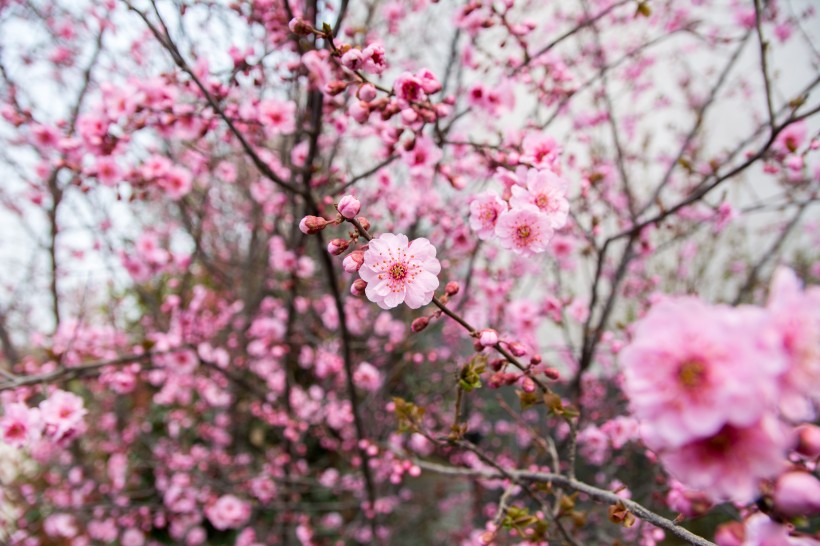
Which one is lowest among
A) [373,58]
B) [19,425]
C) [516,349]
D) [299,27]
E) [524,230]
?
[19,425]

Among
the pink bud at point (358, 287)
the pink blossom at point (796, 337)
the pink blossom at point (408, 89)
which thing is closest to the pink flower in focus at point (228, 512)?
the pink bud at point (358, 287)

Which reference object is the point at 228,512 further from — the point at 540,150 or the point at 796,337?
the point at 796,337

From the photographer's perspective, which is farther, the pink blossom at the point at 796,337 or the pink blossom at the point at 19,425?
the pink blossom at the point at 19,425

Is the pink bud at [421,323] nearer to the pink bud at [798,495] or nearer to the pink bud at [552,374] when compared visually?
the pink bud at [552,374]

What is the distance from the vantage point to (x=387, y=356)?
432cm

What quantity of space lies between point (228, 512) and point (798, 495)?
4452 mm

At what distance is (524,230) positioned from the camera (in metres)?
1.41

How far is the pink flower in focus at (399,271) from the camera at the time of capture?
46.9 inches

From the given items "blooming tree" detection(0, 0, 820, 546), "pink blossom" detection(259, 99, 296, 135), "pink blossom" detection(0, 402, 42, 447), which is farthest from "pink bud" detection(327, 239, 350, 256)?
"pink blossom" detection(0, 402, 42, 447)

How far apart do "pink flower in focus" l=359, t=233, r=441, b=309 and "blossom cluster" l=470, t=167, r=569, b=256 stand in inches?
12.3

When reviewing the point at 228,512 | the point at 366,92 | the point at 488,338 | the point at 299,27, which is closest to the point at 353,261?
the point at 488,338

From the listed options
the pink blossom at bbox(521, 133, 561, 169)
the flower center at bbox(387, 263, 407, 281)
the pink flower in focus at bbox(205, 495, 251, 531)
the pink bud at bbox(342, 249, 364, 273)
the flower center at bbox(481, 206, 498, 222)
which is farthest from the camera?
the pink flower in focus at bbox(205, 495, 251, 531)

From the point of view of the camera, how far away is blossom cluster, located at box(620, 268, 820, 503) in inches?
24.4

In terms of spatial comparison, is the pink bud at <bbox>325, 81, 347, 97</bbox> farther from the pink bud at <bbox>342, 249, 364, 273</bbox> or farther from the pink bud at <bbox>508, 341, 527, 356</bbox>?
the pink bud at <bbox>508, 341, 527, 356</bbox>
